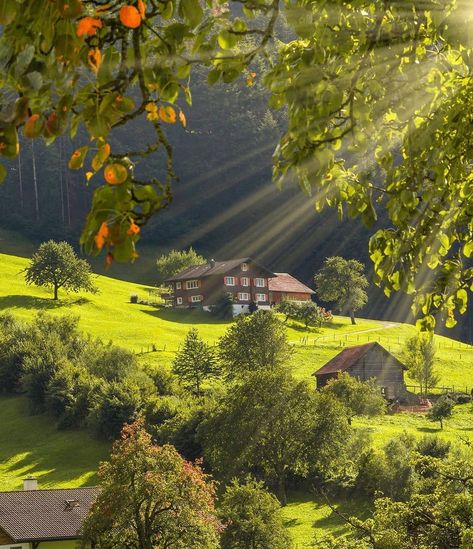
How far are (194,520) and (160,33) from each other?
36.9 metres

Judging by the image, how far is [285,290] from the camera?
140250 mm

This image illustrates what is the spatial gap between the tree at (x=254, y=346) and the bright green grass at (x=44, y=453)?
17180 millimetres

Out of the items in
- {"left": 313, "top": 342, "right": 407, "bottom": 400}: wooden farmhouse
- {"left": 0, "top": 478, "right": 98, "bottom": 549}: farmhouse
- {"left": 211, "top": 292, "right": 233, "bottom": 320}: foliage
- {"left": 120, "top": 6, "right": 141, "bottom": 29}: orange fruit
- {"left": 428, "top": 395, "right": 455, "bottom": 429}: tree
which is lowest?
{"left": 0, "top": 478, "right": 98, "bottom": 549}: farmhouse

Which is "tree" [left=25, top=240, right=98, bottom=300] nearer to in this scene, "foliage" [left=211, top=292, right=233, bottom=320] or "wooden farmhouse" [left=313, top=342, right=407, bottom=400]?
"foliage" [left=211, top=292, right=233, bottom=320]

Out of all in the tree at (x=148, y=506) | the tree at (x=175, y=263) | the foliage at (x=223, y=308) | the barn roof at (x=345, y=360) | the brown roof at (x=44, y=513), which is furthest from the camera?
the tree at (x=175, y=263)

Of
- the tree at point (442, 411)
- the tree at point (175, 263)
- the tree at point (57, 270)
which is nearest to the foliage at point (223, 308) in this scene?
the tree at point (57, 270)

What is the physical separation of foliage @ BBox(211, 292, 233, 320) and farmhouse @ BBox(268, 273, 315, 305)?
1121cm

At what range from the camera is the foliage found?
405ft

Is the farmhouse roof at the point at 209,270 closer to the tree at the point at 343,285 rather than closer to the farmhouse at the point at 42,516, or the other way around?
the tree at the point at 343,285

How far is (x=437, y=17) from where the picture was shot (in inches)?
256

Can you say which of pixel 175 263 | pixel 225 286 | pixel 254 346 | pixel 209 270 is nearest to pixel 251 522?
pixel 254 346

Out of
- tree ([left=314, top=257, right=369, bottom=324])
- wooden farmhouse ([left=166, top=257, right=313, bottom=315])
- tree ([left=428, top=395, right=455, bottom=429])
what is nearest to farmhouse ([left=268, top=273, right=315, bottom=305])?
wooden farmhouse ([left=166, top=257, right=313, bottom=315])

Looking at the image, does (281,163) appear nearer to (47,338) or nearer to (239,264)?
(47,338)

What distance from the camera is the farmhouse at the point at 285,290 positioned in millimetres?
138125
